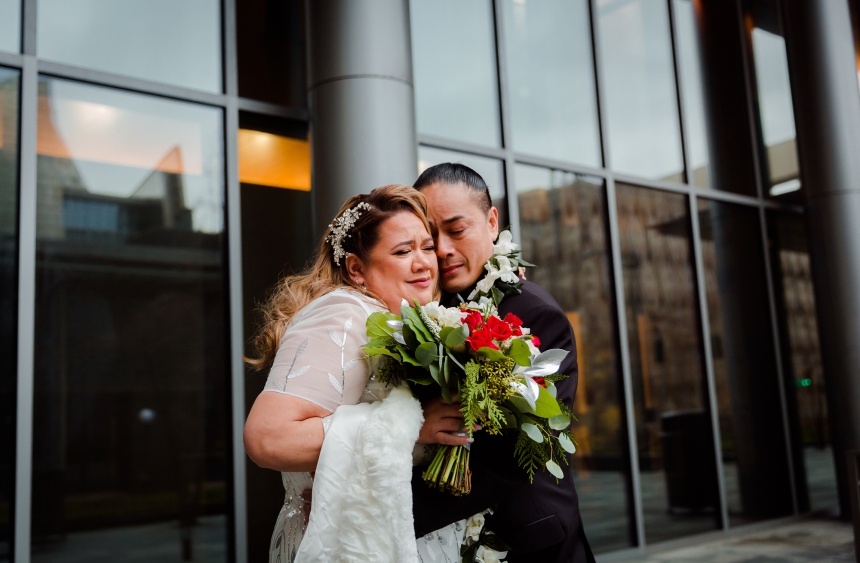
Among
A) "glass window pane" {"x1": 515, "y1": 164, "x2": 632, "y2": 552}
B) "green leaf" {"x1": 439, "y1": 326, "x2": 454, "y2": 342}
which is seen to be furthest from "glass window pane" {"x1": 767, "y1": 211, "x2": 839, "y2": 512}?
"green leaf" {"x1": 439, "y1": 326, "x2": 454, "y2": 342}

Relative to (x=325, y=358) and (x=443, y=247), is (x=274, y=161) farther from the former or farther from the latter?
(x=325, y=358)

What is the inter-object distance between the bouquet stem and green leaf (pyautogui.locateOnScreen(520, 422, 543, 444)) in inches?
7.6

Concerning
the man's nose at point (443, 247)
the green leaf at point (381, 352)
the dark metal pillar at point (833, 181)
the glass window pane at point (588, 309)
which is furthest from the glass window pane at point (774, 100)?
the green leaf at point (381, 352)

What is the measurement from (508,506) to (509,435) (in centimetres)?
26

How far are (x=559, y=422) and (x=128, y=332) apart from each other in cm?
323

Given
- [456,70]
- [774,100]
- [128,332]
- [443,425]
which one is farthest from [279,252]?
[774,100]

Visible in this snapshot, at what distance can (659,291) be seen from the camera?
7551 mm

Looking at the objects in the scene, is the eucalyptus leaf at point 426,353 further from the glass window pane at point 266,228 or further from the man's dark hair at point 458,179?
the glass window pane at point 266,228

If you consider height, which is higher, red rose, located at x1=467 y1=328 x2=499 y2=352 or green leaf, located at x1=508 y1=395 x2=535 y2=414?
red rose, located at x1=467 y1=328 x2=499 y2=352

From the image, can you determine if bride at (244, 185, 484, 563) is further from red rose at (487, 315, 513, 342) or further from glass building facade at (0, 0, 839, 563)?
glass building facade at (0, 0, 839, 563)

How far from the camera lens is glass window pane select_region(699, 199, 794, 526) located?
7887 millimetres

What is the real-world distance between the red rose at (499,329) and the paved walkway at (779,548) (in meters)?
5.49

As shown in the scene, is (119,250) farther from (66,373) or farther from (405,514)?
(405,514)

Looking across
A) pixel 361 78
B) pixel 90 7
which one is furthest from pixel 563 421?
pixel 90 7
